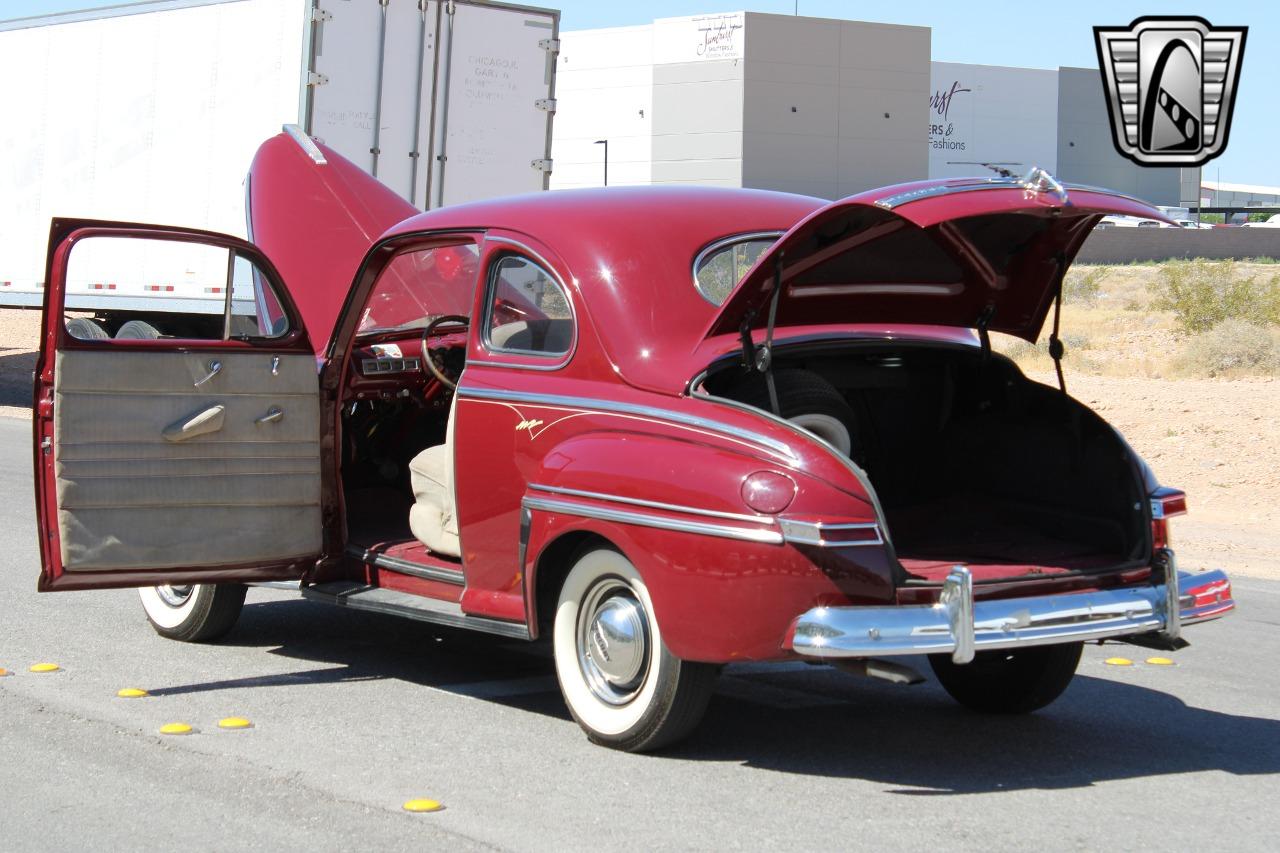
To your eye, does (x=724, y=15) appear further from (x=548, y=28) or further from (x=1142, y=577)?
(x=1142, y=577)

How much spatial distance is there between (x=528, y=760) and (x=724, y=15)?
2973 inches

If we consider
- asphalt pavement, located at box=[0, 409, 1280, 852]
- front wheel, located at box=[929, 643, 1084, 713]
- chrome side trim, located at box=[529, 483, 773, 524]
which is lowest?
asphalt pavement, located at box=[0, 409, 1280, 852]

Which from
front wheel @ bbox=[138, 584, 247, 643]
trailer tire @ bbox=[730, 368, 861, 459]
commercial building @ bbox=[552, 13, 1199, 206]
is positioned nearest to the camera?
trailer tire @ bbox=[730, 368, 861, 459]

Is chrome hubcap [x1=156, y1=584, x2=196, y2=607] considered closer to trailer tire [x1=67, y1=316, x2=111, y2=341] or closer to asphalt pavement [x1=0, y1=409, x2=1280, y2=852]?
asphalt pavement [x1=0, y1=409, x2=1280, y2=852]

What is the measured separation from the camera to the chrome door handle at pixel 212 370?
6.38 m

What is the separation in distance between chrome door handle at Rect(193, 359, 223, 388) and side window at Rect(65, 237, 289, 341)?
9673mm

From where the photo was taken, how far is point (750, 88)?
77.4 metres


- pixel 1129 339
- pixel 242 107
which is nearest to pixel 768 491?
pixel 242 107

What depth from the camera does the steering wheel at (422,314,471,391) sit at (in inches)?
274

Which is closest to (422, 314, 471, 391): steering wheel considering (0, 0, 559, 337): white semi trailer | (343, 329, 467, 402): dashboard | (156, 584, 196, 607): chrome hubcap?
(343, 329, 467, 402): dashboard

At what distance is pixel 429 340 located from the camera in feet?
25.1

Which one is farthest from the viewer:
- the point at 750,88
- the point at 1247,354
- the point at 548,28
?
the point at 750,88

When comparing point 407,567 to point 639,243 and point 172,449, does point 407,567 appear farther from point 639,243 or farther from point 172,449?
point 639,243

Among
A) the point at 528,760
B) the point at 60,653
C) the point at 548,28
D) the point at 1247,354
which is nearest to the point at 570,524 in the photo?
the point at 528,760
